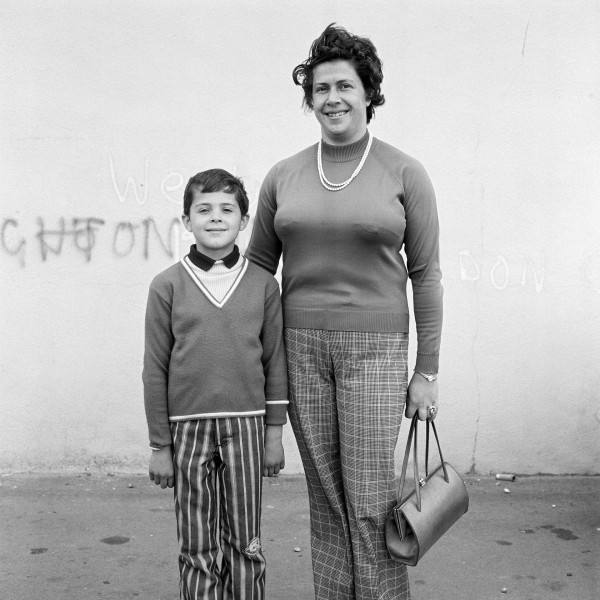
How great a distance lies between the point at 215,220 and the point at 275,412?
62cm

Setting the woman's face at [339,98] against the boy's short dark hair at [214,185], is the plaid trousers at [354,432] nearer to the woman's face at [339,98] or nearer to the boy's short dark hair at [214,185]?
the boy's short dark hair at [214,185]

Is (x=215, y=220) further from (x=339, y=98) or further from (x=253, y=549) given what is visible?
(x=253, y=549)

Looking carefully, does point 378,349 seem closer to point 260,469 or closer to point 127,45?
point 260,469

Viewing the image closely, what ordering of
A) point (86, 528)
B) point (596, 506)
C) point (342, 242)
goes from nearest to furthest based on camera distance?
point (342, 242), point (86, 528), point (596, 506)

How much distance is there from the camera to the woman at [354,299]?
8.91 feet

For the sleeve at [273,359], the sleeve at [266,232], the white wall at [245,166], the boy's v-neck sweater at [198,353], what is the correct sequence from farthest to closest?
the white wall at [245,166] < the sleeve at [266,232] < the sleeve at [273,359] < the boy's v-neck sweater at [198,353]

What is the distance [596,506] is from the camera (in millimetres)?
4504

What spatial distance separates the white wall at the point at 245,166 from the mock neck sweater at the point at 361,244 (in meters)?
1.91

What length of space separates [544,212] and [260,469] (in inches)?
102

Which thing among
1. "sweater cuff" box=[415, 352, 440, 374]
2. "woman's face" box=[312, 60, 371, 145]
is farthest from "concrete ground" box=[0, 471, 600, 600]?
"woman's face" box=[312, 60, 371, 145]

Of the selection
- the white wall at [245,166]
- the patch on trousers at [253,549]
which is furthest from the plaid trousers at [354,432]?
the white wall at [245,166]

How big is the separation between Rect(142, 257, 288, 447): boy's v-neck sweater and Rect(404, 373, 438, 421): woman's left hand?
1.57 ft

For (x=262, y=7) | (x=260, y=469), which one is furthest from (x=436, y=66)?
(x=260, y=469)

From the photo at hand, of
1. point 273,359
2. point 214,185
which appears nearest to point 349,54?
point 214,185
